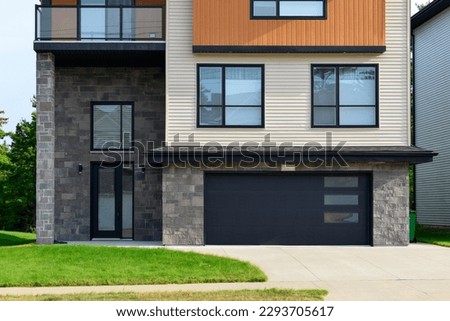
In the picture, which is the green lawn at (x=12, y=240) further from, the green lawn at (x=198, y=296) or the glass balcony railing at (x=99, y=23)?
the green lawn at (x=198, y=296)

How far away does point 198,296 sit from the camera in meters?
11.9

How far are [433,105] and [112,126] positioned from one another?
15.1 metres

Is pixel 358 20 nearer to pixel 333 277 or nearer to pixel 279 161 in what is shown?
pixel 279 161

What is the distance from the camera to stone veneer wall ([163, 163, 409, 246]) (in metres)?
20.5

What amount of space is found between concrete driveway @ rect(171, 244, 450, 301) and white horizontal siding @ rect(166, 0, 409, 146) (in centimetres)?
331

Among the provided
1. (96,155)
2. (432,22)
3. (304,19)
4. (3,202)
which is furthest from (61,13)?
(3,202)

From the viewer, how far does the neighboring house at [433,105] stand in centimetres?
2917

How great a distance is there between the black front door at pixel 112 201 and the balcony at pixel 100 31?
377 centimetres

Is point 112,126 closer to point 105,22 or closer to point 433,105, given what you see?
point 105,22

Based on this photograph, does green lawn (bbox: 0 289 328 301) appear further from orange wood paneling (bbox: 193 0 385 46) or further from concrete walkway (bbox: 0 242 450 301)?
orange wood paneling (bbox: 193 0 385 46)

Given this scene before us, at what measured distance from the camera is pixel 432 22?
30.8 meters

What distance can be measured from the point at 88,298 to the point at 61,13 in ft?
39.6

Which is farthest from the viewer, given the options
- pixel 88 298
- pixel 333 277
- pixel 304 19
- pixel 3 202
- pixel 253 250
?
pixel 3 202

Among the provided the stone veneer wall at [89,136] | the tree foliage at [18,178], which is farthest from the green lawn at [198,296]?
the tree foliage at [18,178]
